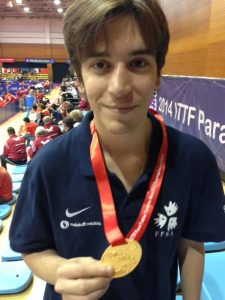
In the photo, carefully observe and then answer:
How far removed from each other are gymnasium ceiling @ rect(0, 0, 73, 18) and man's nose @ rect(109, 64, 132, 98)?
22772mm

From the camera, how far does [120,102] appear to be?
2.85 ft

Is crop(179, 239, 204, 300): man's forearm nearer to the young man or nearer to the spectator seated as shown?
the young man

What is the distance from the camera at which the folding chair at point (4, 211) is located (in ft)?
13.3

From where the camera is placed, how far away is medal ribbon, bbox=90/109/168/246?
3.08 ft

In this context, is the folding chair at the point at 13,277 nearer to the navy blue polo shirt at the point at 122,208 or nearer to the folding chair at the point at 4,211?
the folding chair at the point at 4,211

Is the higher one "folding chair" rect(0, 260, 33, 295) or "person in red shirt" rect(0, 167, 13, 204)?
"person in red shirt" rect(0, 167, 13, 204)

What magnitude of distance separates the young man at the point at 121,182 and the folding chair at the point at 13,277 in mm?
1665

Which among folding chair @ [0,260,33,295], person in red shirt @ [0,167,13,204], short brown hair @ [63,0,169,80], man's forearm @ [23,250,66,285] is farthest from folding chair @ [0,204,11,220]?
short brown hair @ [63,0,169,80]

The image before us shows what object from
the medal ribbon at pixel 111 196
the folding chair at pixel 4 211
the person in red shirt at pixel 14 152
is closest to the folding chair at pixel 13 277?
the folding chair at pixel 4 211

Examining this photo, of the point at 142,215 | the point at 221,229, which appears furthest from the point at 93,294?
the point at 221,229

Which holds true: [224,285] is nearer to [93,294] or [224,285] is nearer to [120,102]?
[93,294]

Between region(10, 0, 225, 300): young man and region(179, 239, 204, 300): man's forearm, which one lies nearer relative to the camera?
region(10, 0, 225, 300): young man

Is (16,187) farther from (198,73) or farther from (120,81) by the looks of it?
(120,81)

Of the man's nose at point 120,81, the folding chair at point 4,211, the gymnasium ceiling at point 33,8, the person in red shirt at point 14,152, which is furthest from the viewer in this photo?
the gymnasium ceiling at point 33,8
